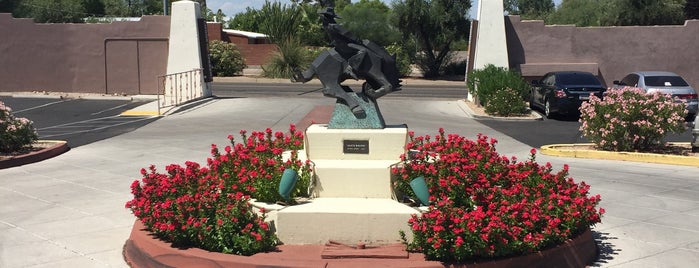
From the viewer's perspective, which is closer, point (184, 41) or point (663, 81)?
point (663, 81)

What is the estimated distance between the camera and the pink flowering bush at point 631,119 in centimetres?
1602

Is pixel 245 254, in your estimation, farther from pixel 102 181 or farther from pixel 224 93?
pixel 224 93

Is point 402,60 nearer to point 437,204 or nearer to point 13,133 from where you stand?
point 13,133

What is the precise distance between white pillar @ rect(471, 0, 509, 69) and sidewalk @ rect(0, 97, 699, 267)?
6700mm

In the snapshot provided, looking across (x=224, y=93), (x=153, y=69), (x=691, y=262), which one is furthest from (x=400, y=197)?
(x=224, y=93)

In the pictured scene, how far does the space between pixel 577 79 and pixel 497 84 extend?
8.12 ft

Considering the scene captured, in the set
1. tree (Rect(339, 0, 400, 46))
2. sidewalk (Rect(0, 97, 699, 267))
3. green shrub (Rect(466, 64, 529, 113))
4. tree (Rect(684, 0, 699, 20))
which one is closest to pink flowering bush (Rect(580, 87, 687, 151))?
sidewalk (Rect(0, 97, 699, 267))

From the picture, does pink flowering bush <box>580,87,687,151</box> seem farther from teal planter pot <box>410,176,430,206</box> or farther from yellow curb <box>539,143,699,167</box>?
teal planter pot <box>410,176,430,206</box>

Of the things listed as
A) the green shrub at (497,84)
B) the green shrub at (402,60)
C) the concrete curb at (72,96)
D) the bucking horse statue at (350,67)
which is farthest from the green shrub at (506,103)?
the green shrub at (402,60)

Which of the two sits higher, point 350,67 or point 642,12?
point 642,12

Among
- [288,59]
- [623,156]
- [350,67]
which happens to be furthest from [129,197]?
[288,59]

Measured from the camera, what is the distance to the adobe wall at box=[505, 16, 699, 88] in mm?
29562

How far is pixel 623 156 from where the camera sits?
1634 centimetres

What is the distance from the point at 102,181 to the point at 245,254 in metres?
6.22
